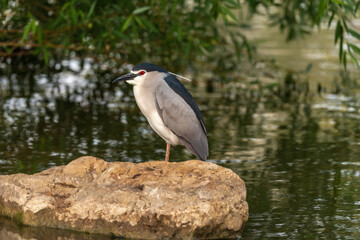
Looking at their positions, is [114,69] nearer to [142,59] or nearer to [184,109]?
[142,59]

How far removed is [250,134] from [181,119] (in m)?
2.52

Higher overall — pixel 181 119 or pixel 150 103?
pixel 150 103

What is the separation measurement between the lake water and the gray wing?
1.93ft

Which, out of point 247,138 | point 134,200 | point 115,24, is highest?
point 115,24

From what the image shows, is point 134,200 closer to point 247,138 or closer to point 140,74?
point 140,74

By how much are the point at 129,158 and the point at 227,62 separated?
5.22m

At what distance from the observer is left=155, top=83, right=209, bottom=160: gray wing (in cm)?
613

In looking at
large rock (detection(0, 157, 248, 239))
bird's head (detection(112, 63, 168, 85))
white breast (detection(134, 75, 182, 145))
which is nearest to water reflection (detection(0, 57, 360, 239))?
large rock (detection(0, 157, 248, 239))

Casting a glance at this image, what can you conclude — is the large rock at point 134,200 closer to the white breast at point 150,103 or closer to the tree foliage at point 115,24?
the white breast at point 150,103

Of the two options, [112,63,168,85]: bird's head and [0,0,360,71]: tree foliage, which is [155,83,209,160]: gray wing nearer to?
[112,63,168,85]: bird's head

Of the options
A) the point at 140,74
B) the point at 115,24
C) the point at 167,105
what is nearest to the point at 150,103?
the point at 167,105

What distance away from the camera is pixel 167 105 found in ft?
20.1

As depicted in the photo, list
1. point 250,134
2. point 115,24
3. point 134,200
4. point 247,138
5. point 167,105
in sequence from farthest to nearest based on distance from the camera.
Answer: point 115,24
point 250,134
point 247,138
point 167,105
point 134,200

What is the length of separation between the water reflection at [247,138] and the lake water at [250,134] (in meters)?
0.01
